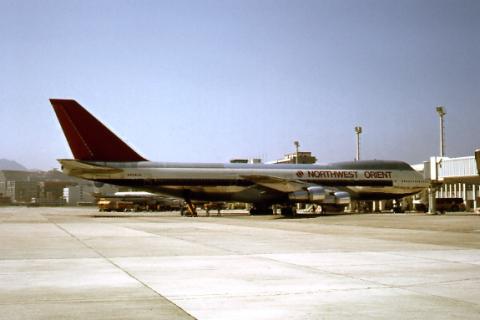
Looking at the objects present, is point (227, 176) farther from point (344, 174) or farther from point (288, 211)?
point (344, 174)

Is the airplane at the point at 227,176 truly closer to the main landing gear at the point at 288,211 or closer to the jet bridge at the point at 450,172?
the main landing gear at the point at 288,211

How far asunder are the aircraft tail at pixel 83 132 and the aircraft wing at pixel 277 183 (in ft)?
41.6

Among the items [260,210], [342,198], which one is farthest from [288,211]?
[342,198]

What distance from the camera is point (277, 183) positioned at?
50.2 metres

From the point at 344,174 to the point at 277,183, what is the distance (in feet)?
25.7

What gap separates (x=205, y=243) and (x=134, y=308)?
444 inches

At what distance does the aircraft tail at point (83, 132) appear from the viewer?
162 feet

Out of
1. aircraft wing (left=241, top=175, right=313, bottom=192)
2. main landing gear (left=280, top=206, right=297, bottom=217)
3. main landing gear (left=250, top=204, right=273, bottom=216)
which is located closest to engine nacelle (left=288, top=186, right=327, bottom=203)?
aircraft wing (left=241, top=175, right=313, bottom=192)

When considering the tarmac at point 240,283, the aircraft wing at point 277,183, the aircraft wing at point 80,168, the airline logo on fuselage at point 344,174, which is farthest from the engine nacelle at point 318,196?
the tarmac at point 240,283

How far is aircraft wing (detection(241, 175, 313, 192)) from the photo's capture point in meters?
49.3

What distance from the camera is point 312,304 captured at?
308 inches

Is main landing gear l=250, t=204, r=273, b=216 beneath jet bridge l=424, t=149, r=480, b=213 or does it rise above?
beneath

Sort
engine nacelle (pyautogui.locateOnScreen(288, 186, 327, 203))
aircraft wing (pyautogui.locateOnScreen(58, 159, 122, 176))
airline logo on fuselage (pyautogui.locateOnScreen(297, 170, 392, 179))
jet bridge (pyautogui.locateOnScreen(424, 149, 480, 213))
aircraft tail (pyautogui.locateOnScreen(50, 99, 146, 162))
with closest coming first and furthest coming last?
Answer: 1. engine nacelle (pyautogui.locateOnScreen(288, 186, 327, 203))
2. aircraft wing (pyautogui.locateOnScreen(58, 159, 122, 176))
3. aircraft tail (pyautogui.locateOnScreen(50, 99, 146, 162))
4. airline logo on fuselage (pyautogui.locateOnScreen(297, 170, 392, 179))
5. jet bridge (pyautogui.locateOnScreen(424, 149, 480, 213))

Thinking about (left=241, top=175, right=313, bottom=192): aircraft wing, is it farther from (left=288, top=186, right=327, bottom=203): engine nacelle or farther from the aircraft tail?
the aircraft tail
